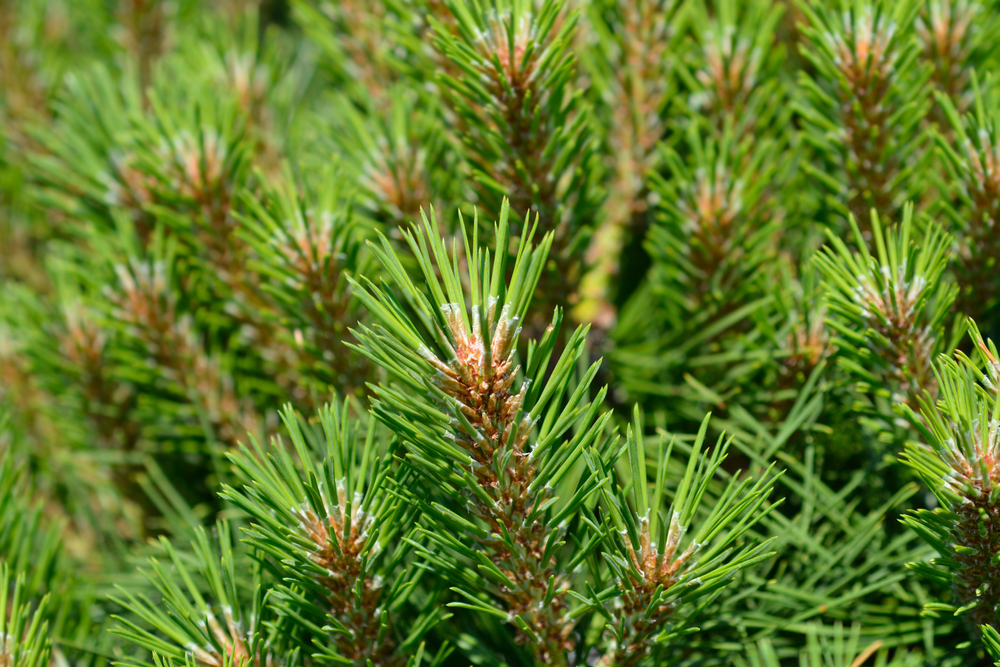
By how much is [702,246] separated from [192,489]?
0.49 m

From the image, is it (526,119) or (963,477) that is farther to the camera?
(526,119)

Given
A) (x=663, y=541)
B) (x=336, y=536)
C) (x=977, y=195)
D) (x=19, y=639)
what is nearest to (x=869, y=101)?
(x=977, y=195)

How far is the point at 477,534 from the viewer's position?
41 cm

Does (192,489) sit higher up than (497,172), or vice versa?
(497,172)

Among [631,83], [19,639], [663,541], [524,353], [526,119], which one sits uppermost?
[631,83]

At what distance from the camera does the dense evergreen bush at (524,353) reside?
397mm

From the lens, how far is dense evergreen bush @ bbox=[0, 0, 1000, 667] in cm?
40

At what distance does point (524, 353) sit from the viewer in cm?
62

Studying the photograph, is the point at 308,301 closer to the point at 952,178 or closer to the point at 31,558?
the point at 31,558

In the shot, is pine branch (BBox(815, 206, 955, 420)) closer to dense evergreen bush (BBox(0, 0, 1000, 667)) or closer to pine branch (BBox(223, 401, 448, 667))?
dense evergreen bush (BBox(0, 0, 1000, 667))

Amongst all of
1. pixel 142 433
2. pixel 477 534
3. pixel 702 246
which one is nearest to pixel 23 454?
pixel 142 433

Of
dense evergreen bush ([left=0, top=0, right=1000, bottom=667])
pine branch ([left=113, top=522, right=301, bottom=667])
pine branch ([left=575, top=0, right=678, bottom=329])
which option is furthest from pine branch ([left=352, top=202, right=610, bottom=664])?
pine branch ([left=575, top=0, right=678, bottom=329])

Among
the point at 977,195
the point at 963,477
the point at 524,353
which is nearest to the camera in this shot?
the point at 963,477

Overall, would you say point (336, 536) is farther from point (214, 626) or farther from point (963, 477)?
point (963, 477)
